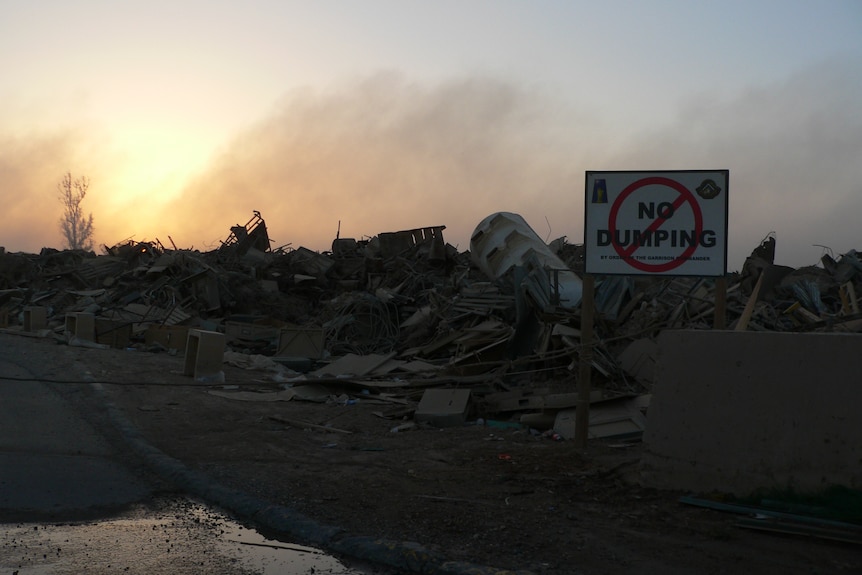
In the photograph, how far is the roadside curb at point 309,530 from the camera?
500cm

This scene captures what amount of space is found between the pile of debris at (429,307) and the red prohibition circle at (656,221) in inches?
18.4

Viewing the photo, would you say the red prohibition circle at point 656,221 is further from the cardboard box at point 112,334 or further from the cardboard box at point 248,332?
the cardboard box at point 112,334

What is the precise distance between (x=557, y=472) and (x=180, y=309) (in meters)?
18.5

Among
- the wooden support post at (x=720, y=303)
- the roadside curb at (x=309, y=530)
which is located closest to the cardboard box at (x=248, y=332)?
the roadside curb at (x=309, y=530)

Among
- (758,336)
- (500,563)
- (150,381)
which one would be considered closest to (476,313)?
(150,381)

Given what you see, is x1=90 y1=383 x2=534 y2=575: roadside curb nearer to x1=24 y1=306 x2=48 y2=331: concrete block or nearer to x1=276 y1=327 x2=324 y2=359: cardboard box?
x1=276 y1=327 x2=324 y2=359: cardboard box

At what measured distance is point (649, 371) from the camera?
11.4m

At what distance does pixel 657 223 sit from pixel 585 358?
59.2 inches

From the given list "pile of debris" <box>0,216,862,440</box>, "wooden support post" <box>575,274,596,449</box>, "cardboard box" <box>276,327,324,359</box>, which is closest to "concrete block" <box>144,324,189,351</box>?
"pile of debris" <box>0,216,862,440</box>

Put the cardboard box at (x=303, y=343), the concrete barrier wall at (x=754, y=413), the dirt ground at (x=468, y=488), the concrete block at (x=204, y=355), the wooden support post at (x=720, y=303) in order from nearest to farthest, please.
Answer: the dirt ground at (x=468, y=488) → the concrete barrier wall at (x=754, y=413) → the wooden support post at (x=720, y=303) → the concrete block at (x=204, y=355) → the cardboard box at (x=303, y=343)

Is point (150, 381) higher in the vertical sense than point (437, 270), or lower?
lower

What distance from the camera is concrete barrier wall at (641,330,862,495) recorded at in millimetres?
5820

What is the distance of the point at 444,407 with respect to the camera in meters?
10.8

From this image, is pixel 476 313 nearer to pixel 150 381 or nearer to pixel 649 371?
pixel 649 371
